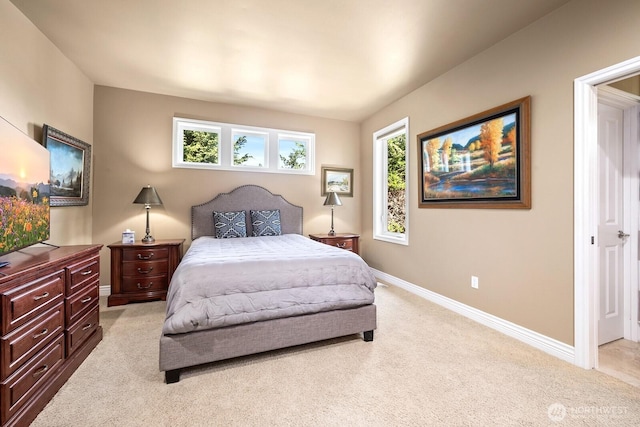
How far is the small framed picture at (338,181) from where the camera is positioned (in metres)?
4.85

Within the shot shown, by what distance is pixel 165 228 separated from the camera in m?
3.92

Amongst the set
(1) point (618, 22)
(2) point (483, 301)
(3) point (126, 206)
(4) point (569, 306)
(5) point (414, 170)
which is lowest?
(2) point (483, 301)

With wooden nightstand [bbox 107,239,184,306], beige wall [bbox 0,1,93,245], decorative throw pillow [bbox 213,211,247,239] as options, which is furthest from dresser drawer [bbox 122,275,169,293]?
decorative throw pillow [bbox 213,211,247,239]

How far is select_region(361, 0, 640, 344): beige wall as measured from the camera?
79.6 inches

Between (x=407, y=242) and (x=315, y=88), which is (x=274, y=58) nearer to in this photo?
(x=315, y=88)

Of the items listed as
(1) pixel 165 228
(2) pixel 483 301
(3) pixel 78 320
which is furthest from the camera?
(1) pixel 165 228

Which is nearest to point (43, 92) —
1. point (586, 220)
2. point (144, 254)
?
point (144, 254)

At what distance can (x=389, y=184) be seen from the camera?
15.4 feet

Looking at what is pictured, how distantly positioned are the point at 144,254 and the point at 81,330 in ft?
4.67

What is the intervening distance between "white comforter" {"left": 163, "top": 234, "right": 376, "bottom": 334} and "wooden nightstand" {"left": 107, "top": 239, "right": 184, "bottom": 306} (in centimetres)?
122

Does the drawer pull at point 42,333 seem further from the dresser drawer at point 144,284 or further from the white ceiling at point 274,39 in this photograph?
the white ceiling at point 274,39

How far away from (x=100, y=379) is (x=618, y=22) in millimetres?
4259

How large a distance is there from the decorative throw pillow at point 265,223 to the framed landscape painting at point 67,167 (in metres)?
2.07

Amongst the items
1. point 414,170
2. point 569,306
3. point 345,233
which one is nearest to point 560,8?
point 414,170
